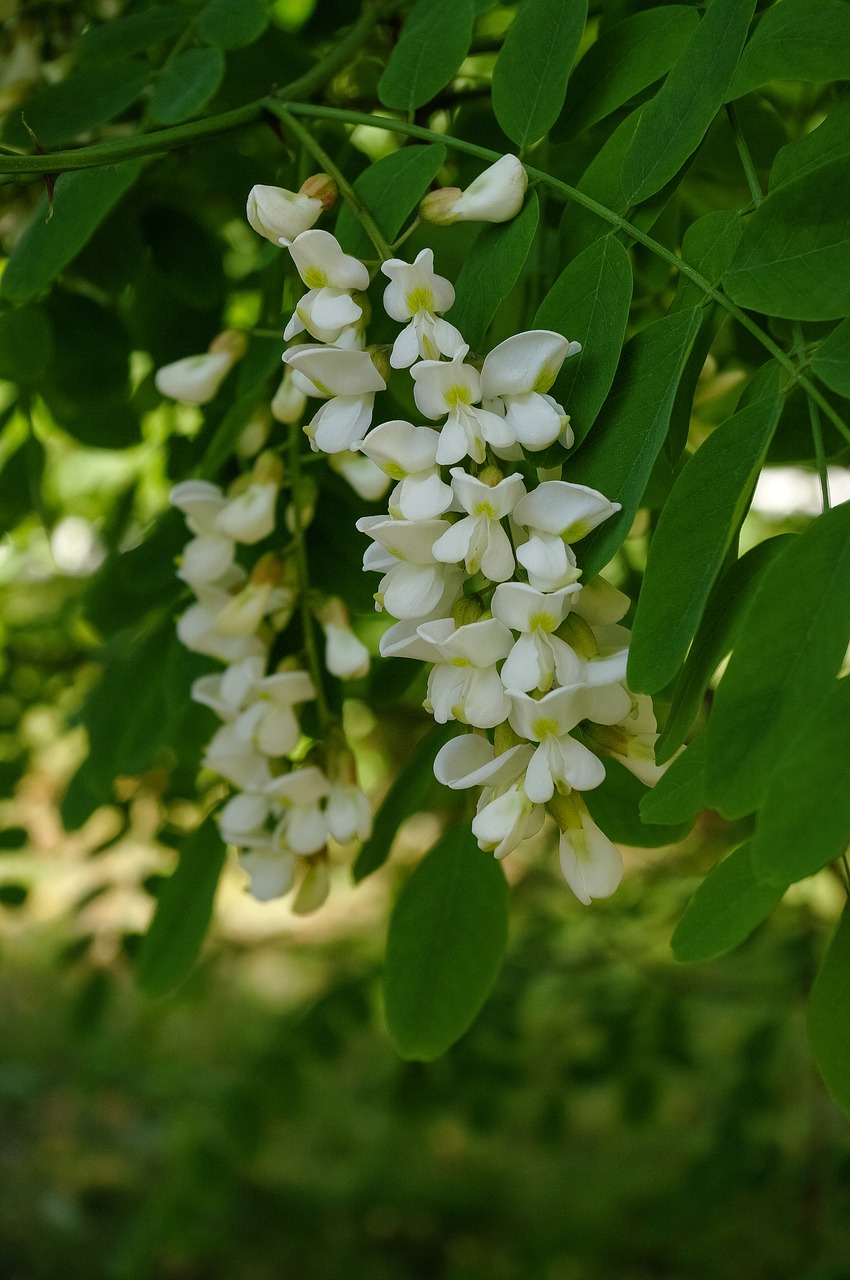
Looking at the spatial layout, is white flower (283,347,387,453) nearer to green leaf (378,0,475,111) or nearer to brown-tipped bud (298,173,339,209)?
brown-tipped bud (298,173,339,209)

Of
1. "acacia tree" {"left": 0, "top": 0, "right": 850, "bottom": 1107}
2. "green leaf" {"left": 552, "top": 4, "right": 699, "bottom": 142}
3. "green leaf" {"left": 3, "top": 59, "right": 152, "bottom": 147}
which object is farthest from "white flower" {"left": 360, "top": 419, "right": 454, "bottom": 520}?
"green leaf" {"left": 3, "top": 59, "right": 152, "bottom": 147}

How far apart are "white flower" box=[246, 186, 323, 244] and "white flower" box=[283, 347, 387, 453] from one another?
0.07 m

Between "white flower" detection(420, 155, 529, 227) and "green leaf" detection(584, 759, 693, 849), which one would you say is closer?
"white flower" detection(420, 155, 529, 227)

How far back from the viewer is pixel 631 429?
51cm

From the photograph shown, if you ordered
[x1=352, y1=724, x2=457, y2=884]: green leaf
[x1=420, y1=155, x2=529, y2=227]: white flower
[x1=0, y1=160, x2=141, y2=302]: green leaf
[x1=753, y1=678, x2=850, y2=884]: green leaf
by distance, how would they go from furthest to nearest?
1. [x1=352, y1=724, x2=457, y2=884]: green leaf
2. [x1=0, y1=160, x2=141, y2=302]: green leaf
3. [x1=420, y1=155, x2=529, y2=227]: white flower
4. [x1=753, y1=678, x2=850, y2=884]: green leaf

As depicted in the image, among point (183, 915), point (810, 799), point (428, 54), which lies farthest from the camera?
point (183, 915)

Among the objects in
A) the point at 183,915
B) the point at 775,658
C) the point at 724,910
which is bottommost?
the point at 183,915

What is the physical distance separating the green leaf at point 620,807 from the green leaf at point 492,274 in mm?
287

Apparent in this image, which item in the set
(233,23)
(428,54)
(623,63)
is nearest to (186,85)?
(233,23)

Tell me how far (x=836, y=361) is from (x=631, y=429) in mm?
94

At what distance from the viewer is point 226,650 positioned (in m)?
0.75

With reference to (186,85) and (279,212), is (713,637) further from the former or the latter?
(186,85)

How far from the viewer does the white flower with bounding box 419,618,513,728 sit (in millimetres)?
485

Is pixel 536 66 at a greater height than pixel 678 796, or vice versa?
pixel 536 66
